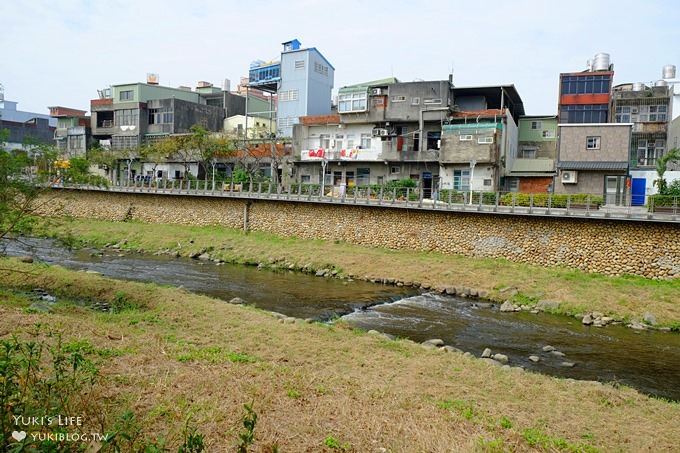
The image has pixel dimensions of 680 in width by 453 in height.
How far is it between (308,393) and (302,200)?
29.7m

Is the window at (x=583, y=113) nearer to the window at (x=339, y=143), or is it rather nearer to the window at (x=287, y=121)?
the window at (x=339, y=143)

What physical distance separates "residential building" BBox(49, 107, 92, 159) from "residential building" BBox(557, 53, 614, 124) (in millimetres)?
56177

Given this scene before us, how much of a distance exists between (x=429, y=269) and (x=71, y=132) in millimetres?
60321

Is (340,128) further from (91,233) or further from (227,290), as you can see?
(227,290)

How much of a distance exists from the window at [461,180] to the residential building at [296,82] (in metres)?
20.8

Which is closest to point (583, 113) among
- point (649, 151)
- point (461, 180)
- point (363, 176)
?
point (649, 151)

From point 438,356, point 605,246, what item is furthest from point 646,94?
point 438,356

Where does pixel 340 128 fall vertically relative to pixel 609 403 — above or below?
above

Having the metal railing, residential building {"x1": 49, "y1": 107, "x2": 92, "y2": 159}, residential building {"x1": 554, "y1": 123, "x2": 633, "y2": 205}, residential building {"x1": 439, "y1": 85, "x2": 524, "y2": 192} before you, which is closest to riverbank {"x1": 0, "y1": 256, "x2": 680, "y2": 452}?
the metal railing

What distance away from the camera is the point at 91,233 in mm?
43438

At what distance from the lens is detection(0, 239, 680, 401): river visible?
636 inches

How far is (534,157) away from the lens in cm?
5122

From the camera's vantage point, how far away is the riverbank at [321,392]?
7.96 meters

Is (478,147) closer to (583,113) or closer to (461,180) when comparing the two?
(461,180)
